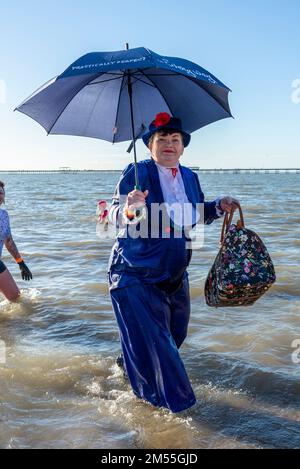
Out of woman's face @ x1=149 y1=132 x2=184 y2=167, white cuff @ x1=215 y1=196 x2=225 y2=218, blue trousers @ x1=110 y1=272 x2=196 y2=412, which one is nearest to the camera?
blue trousers @ x1=110 y1=272 x2=196 y2=412

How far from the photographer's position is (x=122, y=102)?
4.11 m

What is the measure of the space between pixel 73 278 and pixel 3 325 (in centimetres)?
234

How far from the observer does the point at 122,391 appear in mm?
4078

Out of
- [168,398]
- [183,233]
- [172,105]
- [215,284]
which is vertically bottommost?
[168,398]

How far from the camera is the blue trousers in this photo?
3314mm

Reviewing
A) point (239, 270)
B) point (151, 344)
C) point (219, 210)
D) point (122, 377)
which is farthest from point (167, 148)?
point (122, 377)

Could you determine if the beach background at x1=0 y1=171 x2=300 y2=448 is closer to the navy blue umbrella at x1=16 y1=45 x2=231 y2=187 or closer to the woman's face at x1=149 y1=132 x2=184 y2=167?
the woman's face at x1=149 y1=132 x2=184 y2=167

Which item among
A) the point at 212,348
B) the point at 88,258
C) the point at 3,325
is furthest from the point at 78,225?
the point at 212,348

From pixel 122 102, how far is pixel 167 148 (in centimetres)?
89

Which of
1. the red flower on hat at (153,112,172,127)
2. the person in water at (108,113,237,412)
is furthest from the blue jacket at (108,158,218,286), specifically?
the red flower on hat at (153,112,172,127)

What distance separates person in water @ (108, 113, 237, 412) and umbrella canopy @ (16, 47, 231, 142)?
1.63 ft
